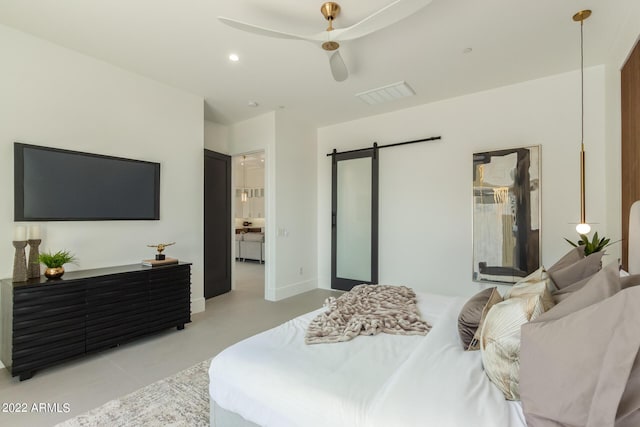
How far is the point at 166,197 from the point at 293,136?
7.17 feet

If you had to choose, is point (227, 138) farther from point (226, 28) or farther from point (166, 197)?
point (226, 28)

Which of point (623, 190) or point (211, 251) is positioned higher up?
point (623, 190)

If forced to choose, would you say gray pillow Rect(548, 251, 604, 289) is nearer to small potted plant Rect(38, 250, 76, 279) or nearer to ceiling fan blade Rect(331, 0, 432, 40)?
ceiling fan blade Rect(331, 0, 432, 40)

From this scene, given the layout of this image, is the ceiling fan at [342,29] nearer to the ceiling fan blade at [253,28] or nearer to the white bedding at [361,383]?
the ceiling fan blade at [253,28]

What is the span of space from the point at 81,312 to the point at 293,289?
2811mm

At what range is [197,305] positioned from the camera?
3.90m

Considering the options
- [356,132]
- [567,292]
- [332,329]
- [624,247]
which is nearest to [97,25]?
[332,329]

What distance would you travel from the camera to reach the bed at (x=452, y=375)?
0.83 metres

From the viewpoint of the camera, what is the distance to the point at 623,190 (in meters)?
2.63

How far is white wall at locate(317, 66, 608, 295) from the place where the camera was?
3.28 m

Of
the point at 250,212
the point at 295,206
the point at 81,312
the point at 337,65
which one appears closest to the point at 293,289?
the point at 295,206

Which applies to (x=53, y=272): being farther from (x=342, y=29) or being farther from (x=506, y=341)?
(x=506, y=341)

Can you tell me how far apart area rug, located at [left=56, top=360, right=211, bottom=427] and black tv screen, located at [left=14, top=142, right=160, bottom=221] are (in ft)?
5.87

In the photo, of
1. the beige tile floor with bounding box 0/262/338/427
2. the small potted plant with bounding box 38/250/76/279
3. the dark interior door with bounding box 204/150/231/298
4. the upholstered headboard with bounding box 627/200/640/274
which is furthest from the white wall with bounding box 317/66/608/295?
the small potted plant with bounding box 38/250/76/279
